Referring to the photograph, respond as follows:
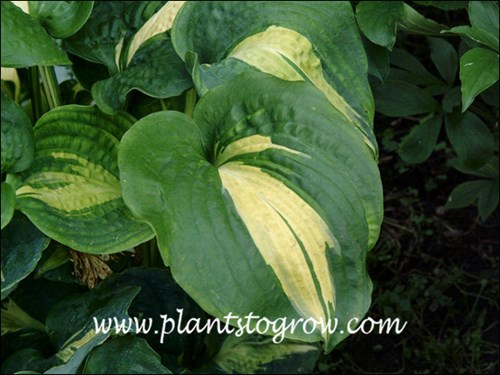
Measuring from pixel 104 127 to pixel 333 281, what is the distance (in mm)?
352

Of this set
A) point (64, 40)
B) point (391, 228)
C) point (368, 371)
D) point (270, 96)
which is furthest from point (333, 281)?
point (391, 228)

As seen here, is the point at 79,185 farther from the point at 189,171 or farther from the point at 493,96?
the point at 493,96

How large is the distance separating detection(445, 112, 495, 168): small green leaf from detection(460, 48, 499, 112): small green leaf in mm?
285

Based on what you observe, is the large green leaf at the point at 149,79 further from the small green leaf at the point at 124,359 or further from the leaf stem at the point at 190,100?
the small green leaf at the point at 124,359

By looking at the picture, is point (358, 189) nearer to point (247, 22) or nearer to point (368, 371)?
point (247, 22)

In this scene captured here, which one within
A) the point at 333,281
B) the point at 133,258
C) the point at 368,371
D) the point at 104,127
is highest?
the point at 104,127

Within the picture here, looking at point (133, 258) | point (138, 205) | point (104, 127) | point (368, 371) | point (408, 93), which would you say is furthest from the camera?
point (368, 371)

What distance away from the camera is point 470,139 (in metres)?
1.25

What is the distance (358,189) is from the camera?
0.80 meters

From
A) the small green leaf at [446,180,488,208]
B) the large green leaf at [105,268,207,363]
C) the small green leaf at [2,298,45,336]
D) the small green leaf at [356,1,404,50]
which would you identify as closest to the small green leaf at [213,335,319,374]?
the large green leaf at [105,268,207,363]

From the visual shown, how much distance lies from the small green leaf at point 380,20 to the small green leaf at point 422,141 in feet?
0.84

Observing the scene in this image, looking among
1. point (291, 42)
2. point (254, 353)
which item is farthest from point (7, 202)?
point (254, 353)

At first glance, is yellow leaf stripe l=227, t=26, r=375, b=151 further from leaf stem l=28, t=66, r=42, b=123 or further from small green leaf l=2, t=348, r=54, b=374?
small green leaf l=2, t=348, r=54, b=374

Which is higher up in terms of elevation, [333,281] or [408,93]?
[333,281]
